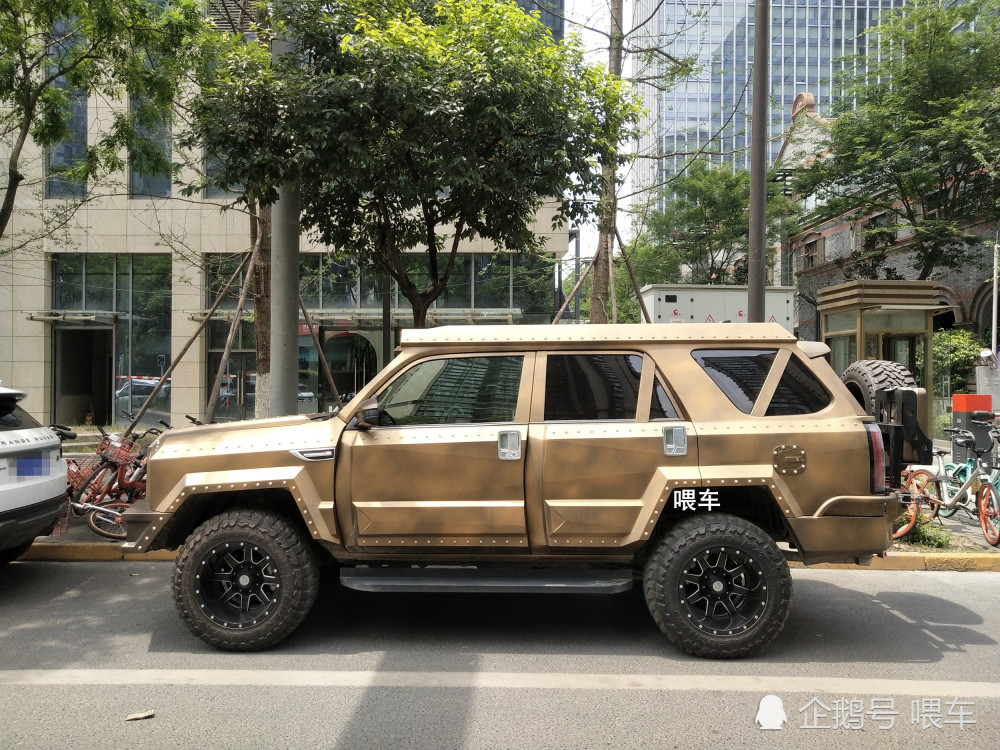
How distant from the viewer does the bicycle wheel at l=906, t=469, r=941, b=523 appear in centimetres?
Result: 720

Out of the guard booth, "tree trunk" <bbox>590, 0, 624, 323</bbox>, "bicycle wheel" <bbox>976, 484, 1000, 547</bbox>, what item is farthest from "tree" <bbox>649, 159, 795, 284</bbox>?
"bicycle wheel" <bbox>976, 484, 1000, 547</bbox>

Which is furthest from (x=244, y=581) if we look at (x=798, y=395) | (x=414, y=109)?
(x=414, y=109)

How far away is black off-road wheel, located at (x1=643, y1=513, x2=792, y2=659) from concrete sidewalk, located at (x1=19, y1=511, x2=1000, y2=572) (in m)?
2.42

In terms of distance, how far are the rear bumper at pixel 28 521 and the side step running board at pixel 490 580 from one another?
2.51 meters

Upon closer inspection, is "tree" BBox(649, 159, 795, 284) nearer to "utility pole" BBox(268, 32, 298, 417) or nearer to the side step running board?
"utility pole" BBox(268, 32, 298, 417)

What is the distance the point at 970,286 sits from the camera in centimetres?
2364

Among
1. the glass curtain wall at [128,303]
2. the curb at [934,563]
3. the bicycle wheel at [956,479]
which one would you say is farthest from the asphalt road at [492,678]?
the glass curtain wall at [128,303]

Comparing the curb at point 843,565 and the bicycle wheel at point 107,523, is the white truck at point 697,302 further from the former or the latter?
the bicycle wheel at point 107,523

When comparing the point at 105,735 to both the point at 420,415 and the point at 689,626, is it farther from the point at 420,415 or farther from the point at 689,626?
the point at 689,626

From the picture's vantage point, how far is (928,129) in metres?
19.2

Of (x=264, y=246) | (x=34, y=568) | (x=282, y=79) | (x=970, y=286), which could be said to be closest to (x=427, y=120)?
(x=282, y=79)

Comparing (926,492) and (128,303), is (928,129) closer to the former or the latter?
(926,492)

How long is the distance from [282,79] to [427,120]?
1.43m

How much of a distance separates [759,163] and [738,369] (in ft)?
12.2
